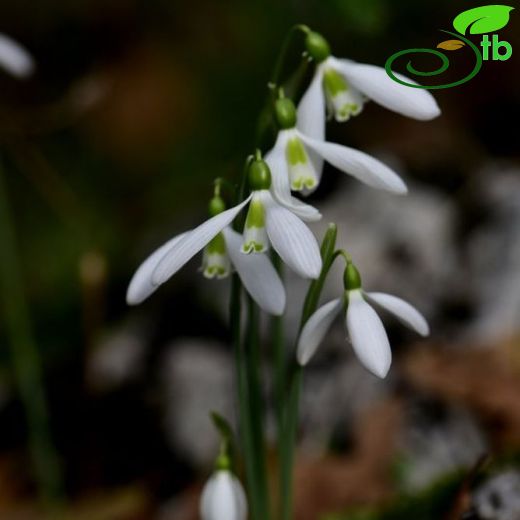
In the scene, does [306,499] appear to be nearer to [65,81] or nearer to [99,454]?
[99,454]

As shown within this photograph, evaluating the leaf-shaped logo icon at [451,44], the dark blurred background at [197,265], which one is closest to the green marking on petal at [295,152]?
the leaf-shaped logo icon at [451,44]

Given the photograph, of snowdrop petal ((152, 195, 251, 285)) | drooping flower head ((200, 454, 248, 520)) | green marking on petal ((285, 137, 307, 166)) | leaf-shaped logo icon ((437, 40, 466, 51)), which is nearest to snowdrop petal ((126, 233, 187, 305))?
snowdrop petal ((152, 195, 251, 285))

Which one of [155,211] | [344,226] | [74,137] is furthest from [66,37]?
[344,226]

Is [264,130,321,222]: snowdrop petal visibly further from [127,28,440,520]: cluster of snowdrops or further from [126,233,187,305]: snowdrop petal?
[126,233,187,305]: snowdrop petal

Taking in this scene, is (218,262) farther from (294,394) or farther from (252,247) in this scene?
(294,394)

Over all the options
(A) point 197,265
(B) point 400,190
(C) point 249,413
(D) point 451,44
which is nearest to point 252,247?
(B) point 400,190

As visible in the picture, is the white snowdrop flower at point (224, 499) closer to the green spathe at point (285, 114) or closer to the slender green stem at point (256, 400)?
the slender green stem at point (256, 400)

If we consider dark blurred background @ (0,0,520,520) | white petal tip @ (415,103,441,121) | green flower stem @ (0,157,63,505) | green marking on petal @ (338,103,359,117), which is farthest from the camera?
green flower stem @ (0,157,63,505)
